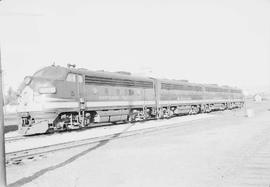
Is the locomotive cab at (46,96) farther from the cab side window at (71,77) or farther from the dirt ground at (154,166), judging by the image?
the dirt ground at (154,166)

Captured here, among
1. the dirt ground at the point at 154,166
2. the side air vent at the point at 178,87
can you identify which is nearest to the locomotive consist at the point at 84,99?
the side air vent at the point at 178,87

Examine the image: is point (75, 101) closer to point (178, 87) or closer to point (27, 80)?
point (27, 80)

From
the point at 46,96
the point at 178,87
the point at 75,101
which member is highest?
the point at 178,87

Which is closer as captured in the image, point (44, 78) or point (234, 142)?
point (234, 142)

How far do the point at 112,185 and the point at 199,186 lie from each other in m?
1.90

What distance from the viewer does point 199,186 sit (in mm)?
7430

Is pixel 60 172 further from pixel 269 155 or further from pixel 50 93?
pixel 50 93

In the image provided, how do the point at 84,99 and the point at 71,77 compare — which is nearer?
the point at 71,77

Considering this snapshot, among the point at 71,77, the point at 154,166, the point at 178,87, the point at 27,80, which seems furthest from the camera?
the point at 178,87

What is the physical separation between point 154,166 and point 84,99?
12161 millimetres

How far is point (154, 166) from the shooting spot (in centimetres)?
970

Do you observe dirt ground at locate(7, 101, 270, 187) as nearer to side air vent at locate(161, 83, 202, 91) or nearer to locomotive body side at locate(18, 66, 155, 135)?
locomotive body side at locate(18, 66, 155, 135)

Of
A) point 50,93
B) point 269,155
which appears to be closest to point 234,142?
point 269,155

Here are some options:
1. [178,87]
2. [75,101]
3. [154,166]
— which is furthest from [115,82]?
[154,166]
